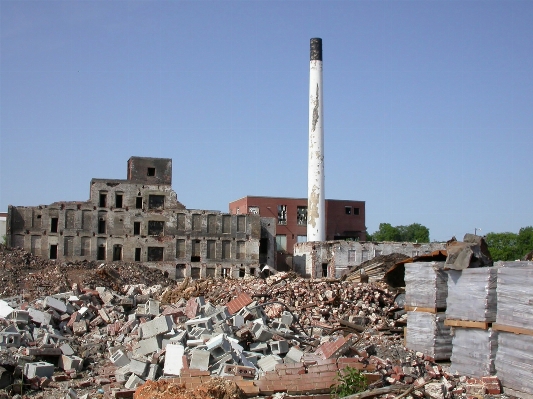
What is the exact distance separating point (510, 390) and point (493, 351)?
71cm

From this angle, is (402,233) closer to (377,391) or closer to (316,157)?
(316,157)

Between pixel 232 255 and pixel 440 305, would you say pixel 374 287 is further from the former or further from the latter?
pixel 232 255

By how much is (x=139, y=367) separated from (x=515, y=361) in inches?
259

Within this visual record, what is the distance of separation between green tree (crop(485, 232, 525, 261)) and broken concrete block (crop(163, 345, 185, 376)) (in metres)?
54.3

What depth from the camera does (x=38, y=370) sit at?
43.3 ft

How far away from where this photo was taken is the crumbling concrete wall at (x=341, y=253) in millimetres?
40531

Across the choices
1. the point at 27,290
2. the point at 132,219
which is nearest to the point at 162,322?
the point at 27,290

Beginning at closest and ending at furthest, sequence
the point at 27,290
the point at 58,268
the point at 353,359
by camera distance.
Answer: the point at 353,359 < the point at 27,290 < the point at 58,268

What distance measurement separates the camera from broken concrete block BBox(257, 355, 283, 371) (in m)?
12.4

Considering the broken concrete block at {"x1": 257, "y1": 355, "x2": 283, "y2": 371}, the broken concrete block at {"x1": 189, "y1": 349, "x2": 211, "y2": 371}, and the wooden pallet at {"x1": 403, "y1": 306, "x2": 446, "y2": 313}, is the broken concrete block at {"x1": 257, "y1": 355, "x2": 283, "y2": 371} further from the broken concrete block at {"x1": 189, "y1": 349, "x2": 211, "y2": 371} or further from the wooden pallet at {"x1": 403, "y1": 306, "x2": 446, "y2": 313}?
the wooden pallet at {"x1": 403, "y1": 306, "x2": 446, "y2": 313}

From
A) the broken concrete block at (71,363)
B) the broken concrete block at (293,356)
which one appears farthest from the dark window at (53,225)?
the broken concrete block at (293,356)

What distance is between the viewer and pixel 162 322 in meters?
14.2

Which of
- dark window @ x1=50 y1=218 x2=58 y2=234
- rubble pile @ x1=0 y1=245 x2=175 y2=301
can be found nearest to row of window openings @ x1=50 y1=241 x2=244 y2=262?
dark window @ x1=50 y1=218 x2=58 y2=234

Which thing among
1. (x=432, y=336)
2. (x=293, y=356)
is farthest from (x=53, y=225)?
(x=432, y=336)
